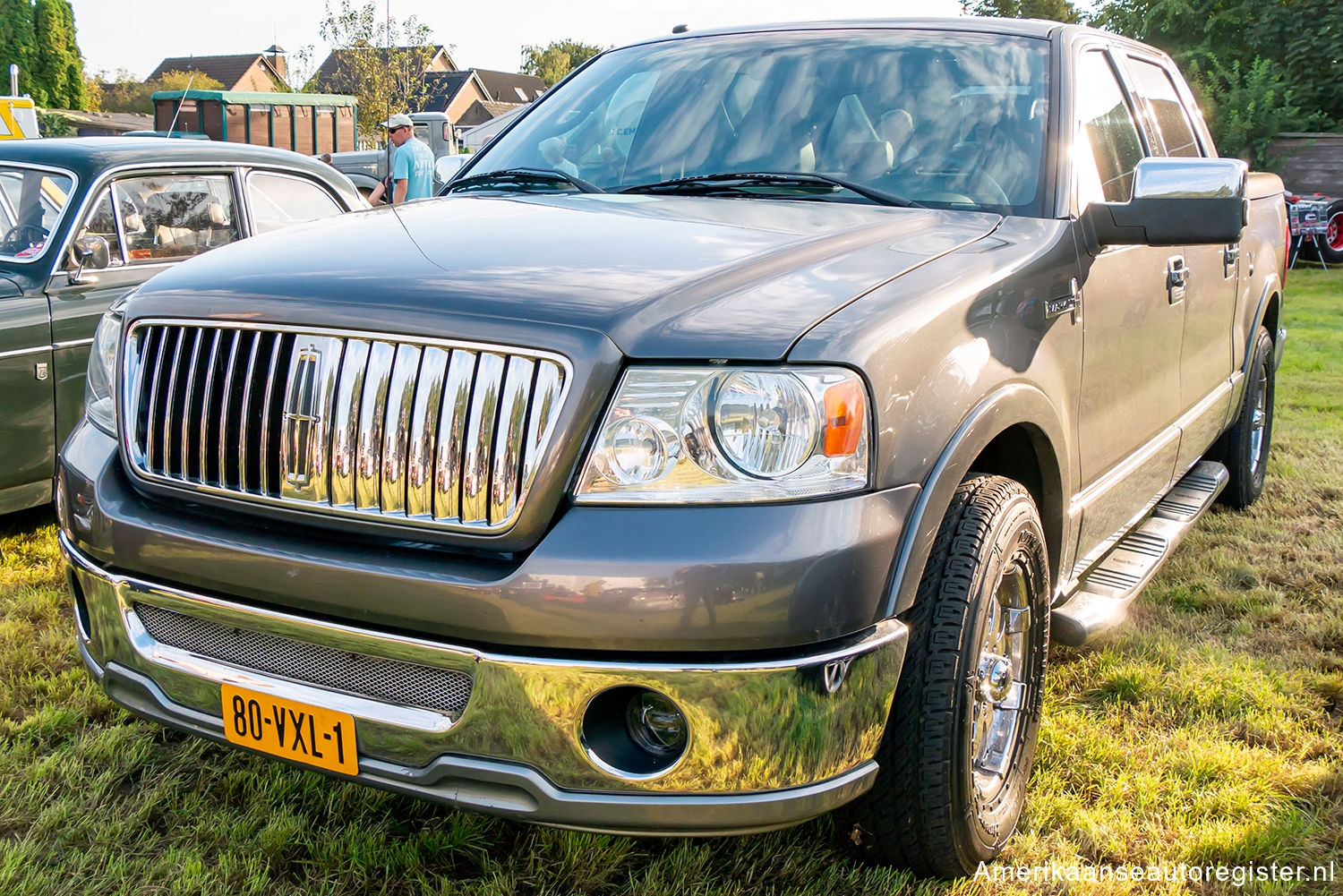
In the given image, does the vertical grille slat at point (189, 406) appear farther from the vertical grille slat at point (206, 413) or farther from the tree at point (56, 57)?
the tree at point (56, 57)

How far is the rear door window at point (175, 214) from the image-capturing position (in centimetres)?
507

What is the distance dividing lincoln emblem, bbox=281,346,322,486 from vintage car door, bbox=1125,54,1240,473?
2733mm

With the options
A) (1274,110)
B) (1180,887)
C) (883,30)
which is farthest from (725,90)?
(1274,110)

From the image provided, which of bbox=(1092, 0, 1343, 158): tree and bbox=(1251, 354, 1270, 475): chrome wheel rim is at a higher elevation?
bbox=(1092, 0, 1343, 158): tree

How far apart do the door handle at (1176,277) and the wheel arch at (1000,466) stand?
112cm

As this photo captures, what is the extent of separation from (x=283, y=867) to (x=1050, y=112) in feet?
8.66

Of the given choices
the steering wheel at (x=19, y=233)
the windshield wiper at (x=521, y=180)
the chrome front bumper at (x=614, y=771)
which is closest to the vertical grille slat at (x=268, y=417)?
the chrome front bumper at (x=614, y=771)

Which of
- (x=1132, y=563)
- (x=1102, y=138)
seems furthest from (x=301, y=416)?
(x=1132, y=563)

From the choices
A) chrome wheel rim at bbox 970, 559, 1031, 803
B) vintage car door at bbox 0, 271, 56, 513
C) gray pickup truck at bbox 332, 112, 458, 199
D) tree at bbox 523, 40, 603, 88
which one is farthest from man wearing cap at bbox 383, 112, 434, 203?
tree at bbox 523, 40, 603, 88

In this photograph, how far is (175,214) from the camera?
5.26m

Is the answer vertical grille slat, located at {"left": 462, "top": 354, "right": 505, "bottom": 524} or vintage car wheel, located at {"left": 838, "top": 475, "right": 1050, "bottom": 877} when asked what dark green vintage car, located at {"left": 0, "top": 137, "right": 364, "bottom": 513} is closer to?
vertical grille slat, located at {"left": 462, "top": 354, "right": 505, "bottom": 524}

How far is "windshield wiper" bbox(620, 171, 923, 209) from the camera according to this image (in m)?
2.91

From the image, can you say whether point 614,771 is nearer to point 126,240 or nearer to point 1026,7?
point 126,240

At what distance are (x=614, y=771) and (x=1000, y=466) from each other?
1.27 m
